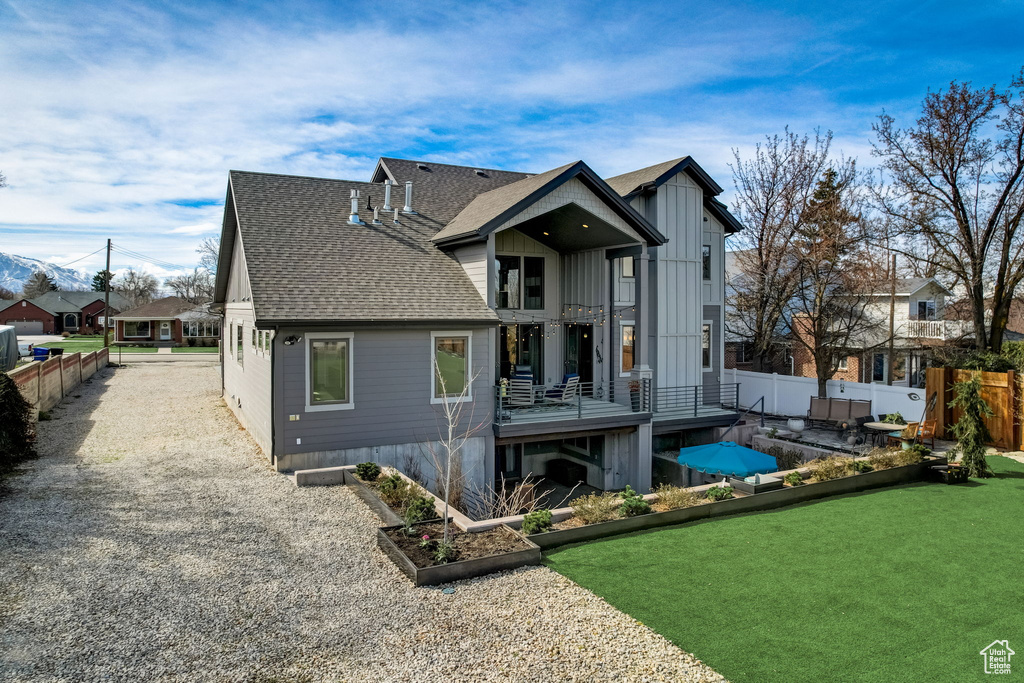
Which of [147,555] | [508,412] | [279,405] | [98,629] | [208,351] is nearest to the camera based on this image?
[98,629]

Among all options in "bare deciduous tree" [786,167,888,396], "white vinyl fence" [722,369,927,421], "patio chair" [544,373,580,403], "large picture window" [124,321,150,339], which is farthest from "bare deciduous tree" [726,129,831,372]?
"large picture window" [124,321,150,339]

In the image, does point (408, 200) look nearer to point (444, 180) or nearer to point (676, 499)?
point (444, 180)

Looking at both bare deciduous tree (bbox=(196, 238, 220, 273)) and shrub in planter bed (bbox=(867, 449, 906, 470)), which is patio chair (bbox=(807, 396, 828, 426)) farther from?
bare deciduous tree (bbox=(196, 238, 220, 273))

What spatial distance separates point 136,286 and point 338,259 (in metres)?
95.4

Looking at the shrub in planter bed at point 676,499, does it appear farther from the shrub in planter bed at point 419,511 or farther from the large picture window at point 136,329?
the large picture window at point 136,329

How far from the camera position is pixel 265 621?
21.0 feet

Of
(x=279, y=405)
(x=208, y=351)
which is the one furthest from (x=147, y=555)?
(x=208, y=351)

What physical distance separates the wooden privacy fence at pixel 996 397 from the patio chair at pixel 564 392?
928 cm

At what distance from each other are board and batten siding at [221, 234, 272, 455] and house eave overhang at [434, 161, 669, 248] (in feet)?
16.0

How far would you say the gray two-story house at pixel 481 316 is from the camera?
41.1 ft

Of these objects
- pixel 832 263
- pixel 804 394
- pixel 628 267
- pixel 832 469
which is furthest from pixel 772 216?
pixel 832 469

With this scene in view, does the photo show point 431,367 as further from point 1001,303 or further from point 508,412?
point 1001,303

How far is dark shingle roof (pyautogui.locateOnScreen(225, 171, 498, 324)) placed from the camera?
12496 mm

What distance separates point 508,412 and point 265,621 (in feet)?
28.3
